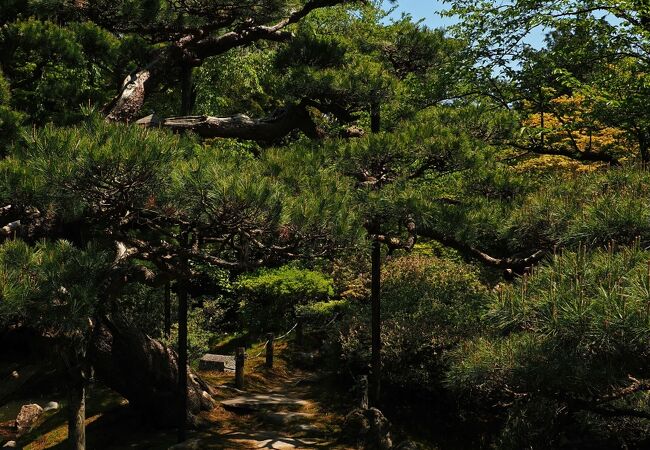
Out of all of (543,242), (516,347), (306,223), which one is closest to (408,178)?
(543,242)

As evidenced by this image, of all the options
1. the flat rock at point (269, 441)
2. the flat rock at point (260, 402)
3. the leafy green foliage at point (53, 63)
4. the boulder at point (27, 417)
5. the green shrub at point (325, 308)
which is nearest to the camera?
the leafy green foliage at point (53, 63)

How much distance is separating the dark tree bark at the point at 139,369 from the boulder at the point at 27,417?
9.26 ft

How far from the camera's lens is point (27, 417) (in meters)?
10.3

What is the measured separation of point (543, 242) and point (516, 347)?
7.31ft

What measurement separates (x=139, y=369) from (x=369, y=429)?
3710mm

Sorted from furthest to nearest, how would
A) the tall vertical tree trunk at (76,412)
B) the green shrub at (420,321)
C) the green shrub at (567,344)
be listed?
the green shrub at (420,321) → the tall vertical tree trunk at (76,412) → the green shrub at (567,344)

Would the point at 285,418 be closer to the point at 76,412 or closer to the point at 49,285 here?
the point at 76,412

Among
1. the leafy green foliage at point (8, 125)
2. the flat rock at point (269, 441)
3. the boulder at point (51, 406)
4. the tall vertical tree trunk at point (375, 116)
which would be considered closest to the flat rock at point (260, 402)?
the flat rock at point (269, 441)

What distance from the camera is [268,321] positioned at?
15508 millimetres

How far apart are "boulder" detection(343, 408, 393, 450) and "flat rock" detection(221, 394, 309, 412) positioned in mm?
1917

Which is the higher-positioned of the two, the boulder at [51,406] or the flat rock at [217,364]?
the boulder at [51,406]

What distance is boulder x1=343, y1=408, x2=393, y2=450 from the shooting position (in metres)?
8.35

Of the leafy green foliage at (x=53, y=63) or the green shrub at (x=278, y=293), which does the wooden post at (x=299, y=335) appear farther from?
the leafy green foliage at (x=53, y=63)

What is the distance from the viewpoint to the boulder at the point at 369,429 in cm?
835
